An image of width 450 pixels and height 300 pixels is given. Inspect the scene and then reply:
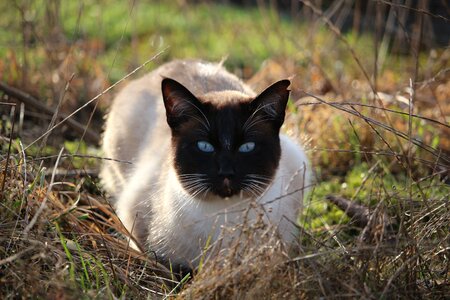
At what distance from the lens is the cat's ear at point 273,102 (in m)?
3.08

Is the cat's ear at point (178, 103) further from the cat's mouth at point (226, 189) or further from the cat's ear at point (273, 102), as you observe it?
the cat's mouth at point (226, 189)

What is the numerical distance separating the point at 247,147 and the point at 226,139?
4.5 inches

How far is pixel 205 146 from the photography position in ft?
10.2

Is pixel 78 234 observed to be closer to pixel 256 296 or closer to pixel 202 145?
pixel 202 145

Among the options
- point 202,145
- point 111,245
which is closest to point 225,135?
point 202,145

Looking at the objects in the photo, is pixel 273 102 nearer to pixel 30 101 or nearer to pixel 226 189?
pixel 226 189

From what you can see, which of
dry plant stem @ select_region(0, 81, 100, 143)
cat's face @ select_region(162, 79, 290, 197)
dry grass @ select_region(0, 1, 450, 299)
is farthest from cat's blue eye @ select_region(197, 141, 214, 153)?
dry plant stem @ select_region(0, 81, 100, 143)

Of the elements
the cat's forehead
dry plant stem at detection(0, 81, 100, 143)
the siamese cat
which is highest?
the cat's forehead

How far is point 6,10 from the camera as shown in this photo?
20.8 feet

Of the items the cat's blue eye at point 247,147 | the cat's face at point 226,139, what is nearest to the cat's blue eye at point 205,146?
the cat's face at point 226,139

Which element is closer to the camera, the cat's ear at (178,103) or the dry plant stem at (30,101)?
the cat's ear at (178,103)

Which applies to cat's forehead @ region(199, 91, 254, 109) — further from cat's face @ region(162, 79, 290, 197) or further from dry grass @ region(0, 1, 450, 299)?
dry grass @ region(0, 1, 450, 299)

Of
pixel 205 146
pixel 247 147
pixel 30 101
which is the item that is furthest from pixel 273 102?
pixel 30 101

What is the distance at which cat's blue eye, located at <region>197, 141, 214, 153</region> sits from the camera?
3.10m
